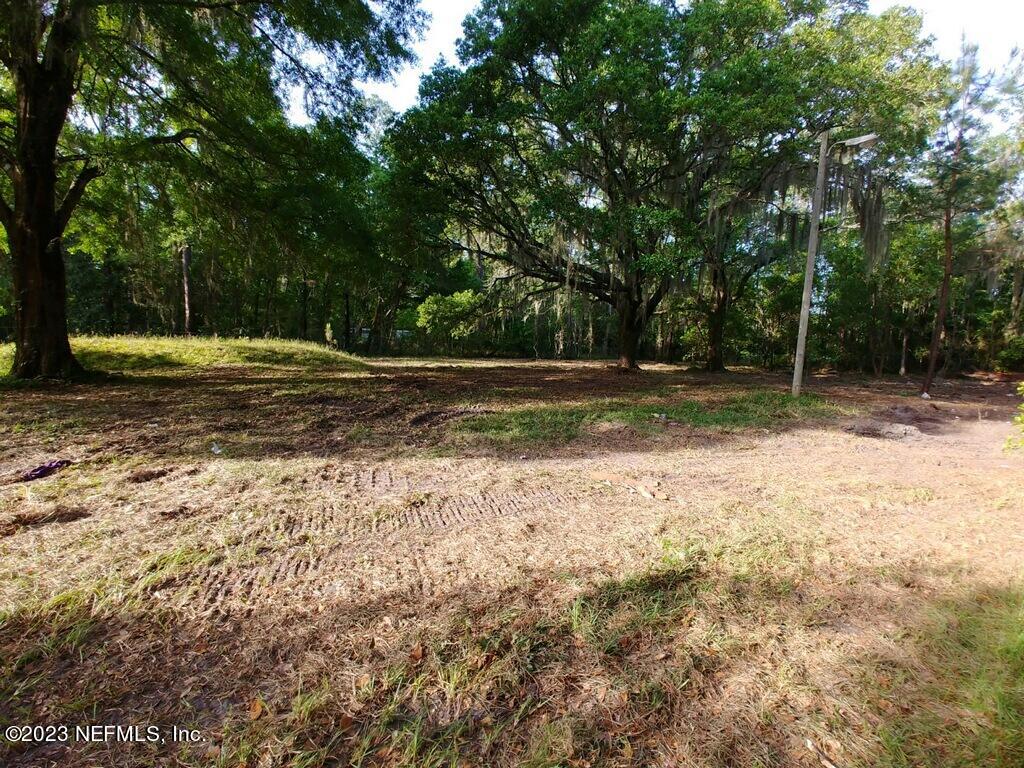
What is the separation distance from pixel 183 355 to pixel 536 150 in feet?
33.3

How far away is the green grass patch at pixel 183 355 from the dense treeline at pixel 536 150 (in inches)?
87.4

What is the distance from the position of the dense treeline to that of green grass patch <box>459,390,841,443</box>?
3685 mm

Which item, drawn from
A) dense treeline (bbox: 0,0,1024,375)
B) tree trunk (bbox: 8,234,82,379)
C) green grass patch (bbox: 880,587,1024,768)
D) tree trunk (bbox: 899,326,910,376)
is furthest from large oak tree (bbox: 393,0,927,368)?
tree trunk (bbox: 899,326,910,376)

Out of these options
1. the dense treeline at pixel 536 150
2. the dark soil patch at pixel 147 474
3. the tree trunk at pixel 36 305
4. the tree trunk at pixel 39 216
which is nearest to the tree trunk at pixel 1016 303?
the dense treeline at pixel 536 150

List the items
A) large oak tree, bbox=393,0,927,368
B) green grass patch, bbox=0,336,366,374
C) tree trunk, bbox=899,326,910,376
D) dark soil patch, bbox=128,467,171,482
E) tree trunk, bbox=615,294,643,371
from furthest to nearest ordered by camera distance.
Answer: tree trunk, bbox=899,326,910,376
tree trunk, bbox=615,294,643,371
green grass patch, bbox=0,336,366,374
large oak tree, bbox=393,0,927,368
dark soil patch, bbox=128,467,171,482

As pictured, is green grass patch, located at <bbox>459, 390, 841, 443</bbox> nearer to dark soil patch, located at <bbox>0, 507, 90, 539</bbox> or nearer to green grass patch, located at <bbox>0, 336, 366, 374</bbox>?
dark soil patch, located at <bbox>0, 507, 90, 539</bbox>

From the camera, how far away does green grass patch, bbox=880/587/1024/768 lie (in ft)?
4.40

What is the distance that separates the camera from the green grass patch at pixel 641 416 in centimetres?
538

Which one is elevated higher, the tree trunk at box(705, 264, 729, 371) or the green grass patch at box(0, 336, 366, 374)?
the tree trunk at box(705, 264, 729, 371)

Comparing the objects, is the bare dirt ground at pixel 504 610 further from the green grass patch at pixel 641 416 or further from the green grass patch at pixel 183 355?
the green grass patch at pixel 183 355

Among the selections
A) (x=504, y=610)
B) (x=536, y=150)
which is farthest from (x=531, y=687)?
(x=536, y=150)

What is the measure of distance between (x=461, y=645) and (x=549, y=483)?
188 centimetres

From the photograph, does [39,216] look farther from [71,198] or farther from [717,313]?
[717,313]

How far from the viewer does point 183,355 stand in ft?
36.1
